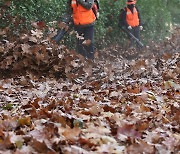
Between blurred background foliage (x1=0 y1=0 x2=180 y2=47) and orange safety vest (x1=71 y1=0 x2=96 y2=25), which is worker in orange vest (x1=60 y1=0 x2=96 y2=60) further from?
blurred background foliage (x1=0 y1=0 x2=180 y2=47)

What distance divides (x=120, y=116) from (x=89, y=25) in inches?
223

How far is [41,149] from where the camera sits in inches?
126

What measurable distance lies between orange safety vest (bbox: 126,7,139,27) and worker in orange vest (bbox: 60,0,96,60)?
159 inches

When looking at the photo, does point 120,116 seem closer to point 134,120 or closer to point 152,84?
point 134,120

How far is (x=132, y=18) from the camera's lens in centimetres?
1383

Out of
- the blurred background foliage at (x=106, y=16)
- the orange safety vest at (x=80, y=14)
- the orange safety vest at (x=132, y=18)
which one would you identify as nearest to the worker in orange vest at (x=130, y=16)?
the orange safety vest at (x=132, y=18)

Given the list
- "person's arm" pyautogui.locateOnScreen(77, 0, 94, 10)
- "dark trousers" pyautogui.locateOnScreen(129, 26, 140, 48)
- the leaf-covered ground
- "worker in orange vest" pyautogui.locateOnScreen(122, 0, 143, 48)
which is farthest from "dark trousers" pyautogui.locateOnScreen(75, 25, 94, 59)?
"dark trousers" pyautogui.locateOnScreen(129, 26, 140, 48)

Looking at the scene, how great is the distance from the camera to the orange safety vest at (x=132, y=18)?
45.1 feet

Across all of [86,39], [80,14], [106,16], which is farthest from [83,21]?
[106,16]

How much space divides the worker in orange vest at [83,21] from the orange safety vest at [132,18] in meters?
4.05

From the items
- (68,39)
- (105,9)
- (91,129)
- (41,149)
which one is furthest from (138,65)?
(105,9)

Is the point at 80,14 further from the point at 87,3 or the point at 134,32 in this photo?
the point at 134,32

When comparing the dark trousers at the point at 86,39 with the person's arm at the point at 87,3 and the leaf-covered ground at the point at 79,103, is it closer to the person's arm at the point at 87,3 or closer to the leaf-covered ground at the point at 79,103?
the person's arm at the point at 87,3

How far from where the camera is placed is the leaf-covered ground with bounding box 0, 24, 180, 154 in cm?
335
